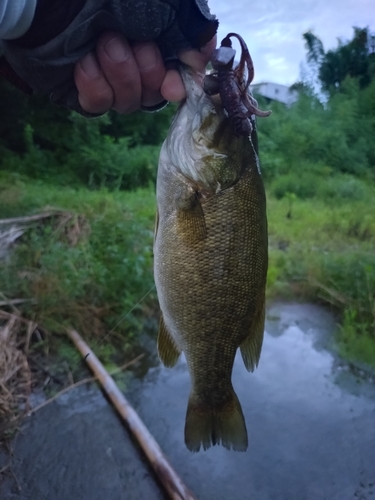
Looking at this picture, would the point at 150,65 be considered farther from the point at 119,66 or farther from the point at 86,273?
the point at 86,273

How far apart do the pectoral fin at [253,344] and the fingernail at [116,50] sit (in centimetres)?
87

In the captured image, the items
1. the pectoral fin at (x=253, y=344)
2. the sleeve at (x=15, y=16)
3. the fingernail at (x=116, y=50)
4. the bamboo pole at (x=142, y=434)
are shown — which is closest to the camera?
the sleeve at (x=15, y=16)

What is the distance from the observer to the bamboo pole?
298 cm

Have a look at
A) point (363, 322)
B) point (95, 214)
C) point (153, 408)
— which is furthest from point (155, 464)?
point (95, 214)

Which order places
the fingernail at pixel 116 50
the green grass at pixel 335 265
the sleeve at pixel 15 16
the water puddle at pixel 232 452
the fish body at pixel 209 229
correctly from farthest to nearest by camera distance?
1. the green grass at pixel 335 265
2. the water puddle at pixel 232 452
3. the fish body at pixel 209 229
4. the fingernail at pixel 116 50
5. the sleeve at pixel 15 16

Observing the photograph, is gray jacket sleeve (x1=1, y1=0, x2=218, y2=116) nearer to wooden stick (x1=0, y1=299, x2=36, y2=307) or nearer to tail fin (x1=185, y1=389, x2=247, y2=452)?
tail fin (x1=185, y1=389, x2=247, y2=452)

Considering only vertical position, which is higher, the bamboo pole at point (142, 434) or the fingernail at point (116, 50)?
the fingernail at point (116, 50)

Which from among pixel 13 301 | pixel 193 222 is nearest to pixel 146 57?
pixel 193 222

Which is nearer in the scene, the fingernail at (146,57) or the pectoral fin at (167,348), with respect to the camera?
the fingernail at (146,57)

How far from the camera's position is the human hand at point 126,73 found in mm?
1361

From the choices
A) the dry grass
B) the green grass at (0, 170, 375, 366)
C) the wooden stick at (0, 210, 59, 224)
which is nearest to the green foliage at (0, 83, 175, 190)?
the green grass at (0, 170, 375, 366)

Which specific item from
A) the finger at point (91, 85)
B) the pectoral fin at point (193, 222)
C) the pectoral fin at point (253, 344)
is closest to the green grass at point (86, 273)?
the pectoral fin at point (253, 344)

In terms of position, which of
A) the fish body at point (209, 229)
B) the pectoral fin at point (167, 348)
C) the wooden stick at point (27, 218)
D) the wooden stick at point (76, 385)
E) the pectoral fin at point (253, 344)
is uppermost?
the fish body at point (209, 229)

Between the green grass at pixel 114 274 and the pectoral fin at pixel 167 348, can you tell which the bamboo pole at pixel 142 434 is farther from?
the pectoral fin at pixel 167 348
